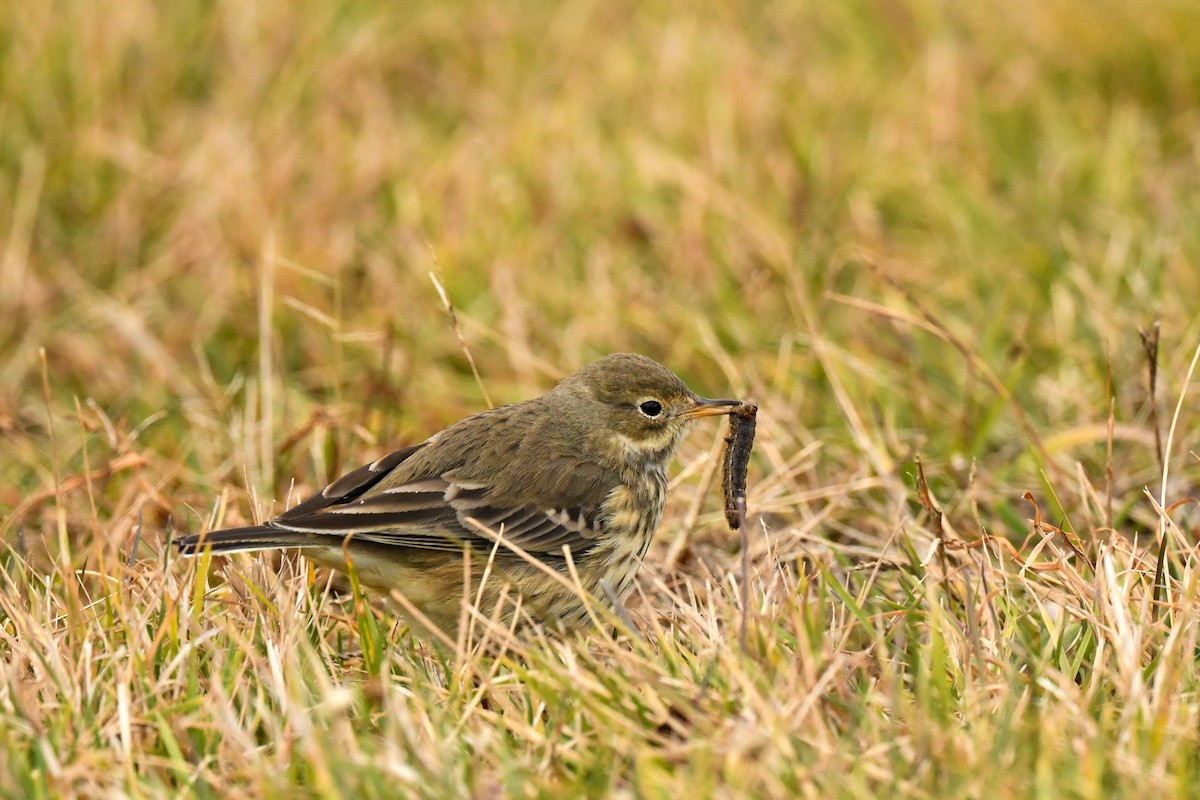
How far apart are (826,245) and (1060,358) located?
140 cm

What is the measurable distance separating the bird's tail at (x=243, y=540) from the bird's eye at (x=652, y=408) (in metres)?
1.30

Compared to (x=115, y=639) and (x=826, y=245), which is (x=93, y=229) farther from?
(x=115, y=639)

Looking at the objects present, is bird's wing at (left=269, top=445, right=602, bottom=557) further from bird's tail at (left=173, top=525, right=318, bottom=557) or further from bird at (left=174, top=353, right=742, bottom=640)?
bird's tail at (left=173, top=525, right=318, bottom=557)

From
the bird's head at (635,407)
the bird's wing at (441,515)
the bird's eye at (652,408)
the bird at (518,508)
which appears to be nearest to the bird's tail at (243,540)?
the bird at (518,508)

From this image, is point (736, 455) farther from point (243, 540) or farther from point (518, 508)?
point (243, 540)

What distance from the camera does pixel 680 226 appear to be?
713 centimetres

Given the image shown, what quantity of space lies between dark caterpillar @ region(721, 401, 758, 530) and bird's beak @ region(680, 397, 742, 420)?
52 millimetres

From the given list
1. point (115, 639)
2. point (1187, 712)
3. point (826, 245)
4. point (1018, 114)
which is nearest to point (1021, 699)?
point (1187, 712)

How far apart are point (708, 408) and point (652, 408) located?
0.18 metres

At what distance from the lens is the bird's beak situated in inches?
182

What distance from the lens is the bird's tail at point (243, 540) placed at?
3719 millimetres

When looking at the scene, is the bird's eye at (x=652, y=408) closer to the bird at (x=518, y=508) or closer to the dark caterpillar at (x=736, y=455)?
the bird at (x=518, y=508)

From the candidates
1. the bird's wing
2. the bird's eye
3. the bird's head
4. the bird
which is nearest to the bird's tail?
the bird

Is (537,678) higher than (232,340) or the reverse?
higher
